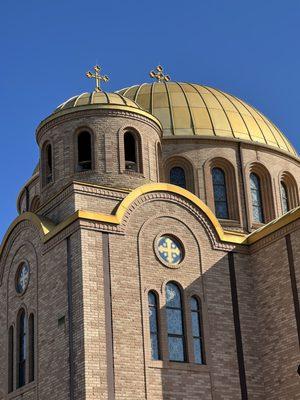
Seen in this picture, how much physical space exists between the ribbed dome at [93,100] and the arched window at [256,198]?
544 cm

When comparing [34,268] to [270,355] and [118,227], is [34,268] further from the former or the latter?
[270,355]

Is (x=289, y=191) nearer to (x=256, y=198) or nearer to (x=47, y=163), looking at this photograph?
(x=256, y=198)

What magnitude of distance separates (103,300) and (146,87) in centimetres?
1145

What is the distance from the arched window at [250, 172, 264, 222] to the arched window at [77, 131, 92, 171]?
20.6 feet

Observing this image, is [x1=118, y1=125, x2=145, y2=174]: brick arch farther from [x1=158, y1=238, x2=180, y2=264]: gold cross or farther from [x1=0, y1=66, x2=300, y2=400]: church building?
[x1=158, y1=238, x2=180, y2=264]: gold cross

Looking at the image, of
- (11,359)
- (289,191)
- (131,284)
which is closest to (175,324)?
(131,284)

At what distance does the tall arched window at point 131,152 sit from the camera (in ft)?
72.9

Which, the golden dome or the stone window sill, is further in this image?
the golden dome

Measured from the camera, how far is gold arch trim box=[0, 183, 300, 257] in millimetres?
19688

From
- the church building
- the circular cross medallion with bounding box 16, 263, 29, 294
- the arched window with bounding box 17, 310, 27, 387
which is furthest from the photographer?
the circular cross medallion with bounding box 16, 263, 29, 294

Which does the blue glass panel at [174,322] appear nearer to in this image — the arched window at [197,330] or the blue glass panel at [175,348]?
the blue glass panel at [175,348]

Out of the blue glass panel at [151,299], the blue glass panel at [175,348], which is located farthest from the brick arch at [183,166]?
the blue glass panel at [175,348]

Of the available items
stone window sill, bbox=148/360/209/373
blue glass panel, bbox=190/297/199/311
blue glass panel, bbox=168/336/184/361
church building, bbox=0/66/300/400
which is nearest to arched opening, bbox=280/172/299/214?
church building, bbox=0/66/300/400

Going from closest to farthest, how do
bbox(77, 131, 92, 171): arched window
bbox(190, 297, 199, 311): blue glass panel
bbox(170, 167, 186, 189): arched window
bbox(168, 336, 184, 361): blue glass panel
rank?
bbox(168, 336, 184, 361): blue glass panel → bbox(190, 297, 199, 311): blue glass panel → bbox(77, 131, 92, 171): arched window → bbox(170, 167, 186, 189): arched window
